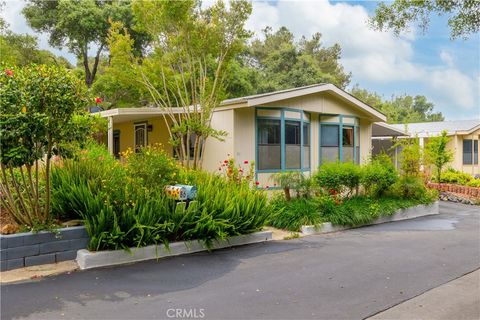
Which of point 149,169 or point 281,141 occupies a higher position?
point 281,141

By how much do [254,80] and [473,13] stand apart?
1867 centimetres

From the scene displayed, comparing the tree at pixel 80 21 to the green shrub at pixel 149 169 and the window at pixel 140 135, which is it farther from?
Answer: the green shrub at pixel 149 169

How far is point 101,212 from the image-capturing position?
5422mm

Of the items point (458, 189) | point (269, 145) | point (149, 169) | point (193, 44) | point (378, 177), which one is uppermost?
point (193, 44)

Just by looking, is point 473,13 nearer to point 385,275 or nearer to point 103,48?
point 385,275

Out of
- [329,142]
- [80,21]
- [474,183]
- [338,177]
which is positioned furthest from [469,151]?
[80,21]

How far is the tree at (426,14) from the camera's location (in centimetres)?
581

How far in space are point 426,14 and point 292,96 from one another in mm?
5575

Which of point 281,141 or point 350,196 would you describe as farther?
point 281,141

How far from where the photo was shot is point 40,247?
529 cm

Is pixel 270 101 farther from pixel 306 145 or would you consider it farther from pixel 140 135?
pixel 140 135

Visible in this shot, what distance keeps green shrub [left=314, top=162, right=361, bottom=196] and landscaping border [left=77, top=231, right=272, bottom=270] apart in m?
3.71

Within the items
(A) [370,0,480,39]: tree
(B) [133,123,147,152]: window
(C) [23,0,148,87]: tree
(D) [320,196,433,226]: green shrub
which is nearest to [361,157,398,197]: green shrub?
(D) [320,196,433,226]: green shrub

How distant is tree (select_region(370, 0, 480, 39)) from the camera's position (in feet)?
19.1
